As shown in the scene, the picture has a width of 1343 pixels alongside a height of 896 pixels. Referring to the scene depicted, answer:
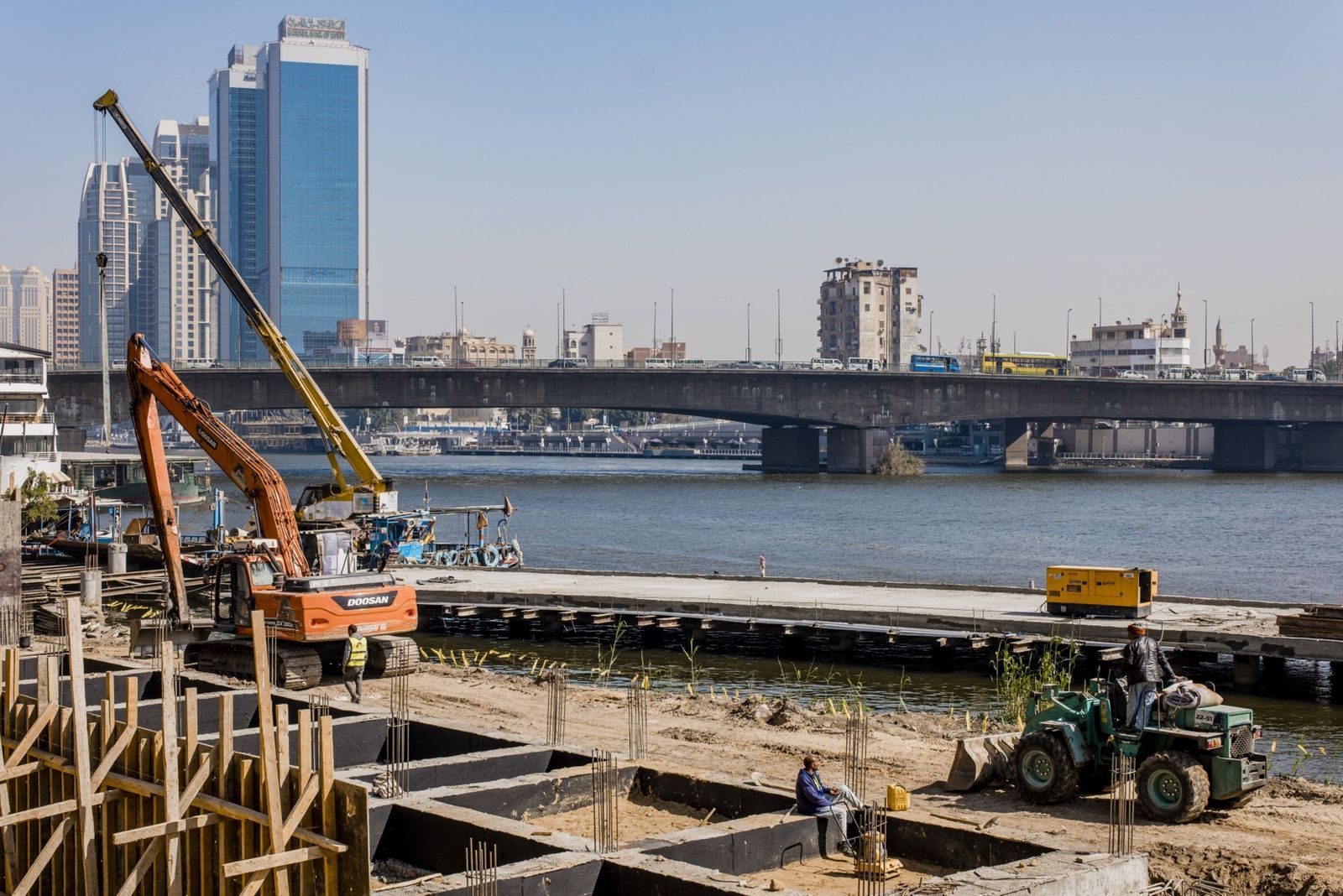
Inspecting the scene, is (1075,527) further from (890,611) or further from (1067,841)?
(1067,841)

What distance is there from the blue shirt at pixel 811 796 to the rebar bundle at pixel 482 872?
3.38 m

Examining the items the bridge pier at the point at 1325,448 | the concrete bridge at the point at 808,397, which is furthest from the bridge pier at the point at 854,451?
the bridge pier at the point at 1325,448

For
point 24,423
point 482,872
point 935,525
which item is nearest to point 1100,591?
point 482,872

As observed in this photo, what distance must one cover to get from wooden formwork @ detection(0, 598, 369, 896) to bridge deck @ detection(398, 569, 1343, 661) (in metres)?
23.9

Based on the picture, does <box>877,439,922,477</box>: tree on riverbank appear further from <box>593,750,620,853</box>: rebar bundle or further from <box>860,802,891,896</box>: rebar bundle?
<box>860,802,891,896</box>: rebar bundle

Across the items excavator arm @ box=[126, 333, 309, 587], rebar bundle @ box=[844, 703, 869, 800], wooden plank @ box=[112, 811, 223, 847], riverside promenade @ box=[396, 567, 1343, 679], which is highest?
excavator arm @ box=[126, 333, 309, 587]

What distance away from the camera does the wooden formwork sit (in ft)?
43.2

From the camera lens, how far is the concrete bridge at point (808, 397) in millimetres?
116750

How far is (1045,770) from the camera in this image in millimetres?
19359

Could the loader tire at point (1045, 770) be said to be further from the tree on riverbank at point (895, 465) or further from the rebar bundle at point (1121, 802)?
the tree on riverbank at point (895, 465)

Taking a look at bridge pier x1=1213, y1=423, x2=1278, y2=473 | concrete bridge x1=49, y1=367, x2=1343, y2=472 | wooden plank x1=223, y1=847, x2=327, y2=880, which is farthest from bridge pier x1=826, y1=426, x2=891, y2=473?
wooden plank x1=223, y1=847, x2=327, y2=880

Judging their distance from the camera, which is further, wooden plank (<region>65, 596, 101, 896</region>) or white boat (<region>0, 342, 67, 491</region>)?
white boat (<region>0, 342, 67, 491</region>)

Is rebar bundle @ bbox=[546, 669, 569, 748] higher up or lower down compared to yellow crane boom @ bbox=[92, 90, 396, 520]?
lower down

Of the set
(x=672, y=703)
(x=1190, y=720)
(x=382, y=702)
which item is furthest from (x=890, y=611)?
(x=1190, y=720)
